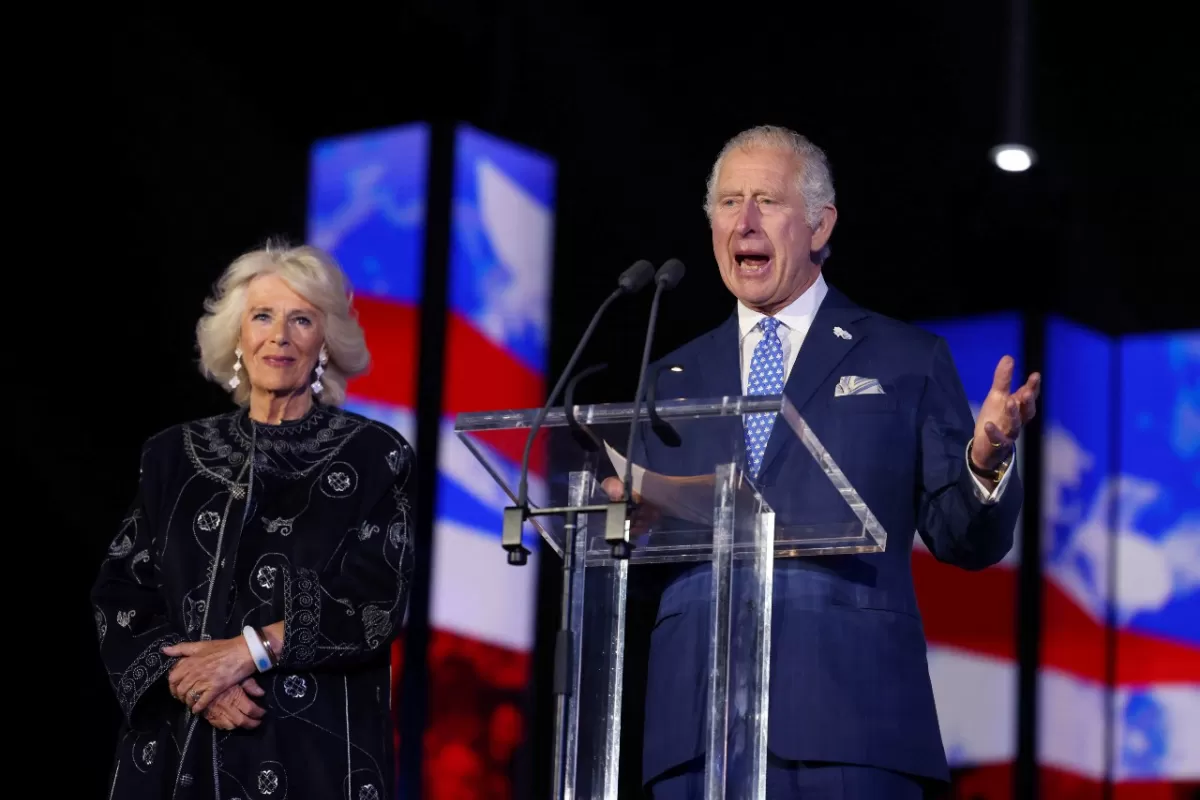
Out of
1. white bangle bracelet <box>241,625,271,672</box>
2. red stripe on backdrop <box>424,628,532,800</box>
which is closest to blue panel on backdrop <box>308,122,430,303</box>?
red stripe on backdrop <box>424,628,532,800</box>

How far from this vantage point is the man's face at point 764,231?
303cm

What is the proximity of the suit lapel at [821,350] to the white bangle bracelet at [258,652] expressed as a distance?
103 cm

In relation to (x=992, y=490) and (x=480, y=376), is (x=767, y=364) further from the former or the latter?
(x=480, y=376)

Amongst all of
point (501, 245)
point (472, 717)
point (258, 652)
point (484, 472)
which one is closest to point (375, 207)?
point (501, 245)

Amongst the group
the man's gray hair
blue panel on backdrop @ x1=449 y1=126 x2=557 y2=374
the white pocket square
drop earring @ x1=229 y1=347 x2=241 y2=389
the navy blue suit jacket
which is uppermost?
blue panel on backdrop @ x1=449 y1=126 x2=557 y2=374

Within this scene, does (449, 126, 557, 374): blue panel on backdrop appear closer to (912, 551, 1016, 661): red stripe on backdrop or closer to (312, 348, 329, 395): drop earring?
(912, 551, 1016, 661): red stripe on backdrop

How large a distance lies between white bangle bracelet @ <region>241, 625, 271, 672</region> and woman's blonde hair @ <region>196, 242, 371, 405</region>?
1.91 feet

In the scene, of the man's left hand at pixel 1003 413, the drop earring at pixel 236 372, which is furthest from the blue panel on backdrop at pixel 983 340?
the man's left hand at pixel 1003 413

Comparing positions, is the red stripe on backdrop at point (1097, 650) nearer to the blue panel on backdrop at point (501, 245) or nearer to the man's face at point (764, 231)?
the blue panel on backdrop at point (501, 245)

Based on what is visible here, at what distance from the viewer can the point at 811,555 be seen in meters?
2.67

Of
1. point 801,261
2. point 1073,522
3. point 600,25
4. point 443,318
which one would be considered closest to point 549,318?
point 443,318

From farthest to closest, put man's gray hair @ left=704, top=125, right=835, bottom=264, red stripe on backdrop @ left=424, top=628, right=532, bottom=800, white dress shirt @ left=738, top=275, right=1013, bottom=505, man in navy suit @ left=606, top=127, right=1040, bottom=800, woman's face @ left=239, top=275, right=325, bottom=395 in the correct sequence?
red stripe on backdrop @ left=424, top=628, right=532, bottom=800 < woman's face @ left=239, top=275, right=325, bottom=395 < man's gray hair @ left=704, top=125, right=835, bottom=264 < white dress shirt @ left=738, top=275, right=1013, bottom=505 < man in navy suit @ left=606, top=127, right=1040, bottom=800

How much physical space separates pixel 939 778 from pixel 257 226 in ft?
11.6

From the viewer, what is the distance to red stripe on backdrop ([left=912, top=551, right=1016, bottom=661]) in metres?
5.48
